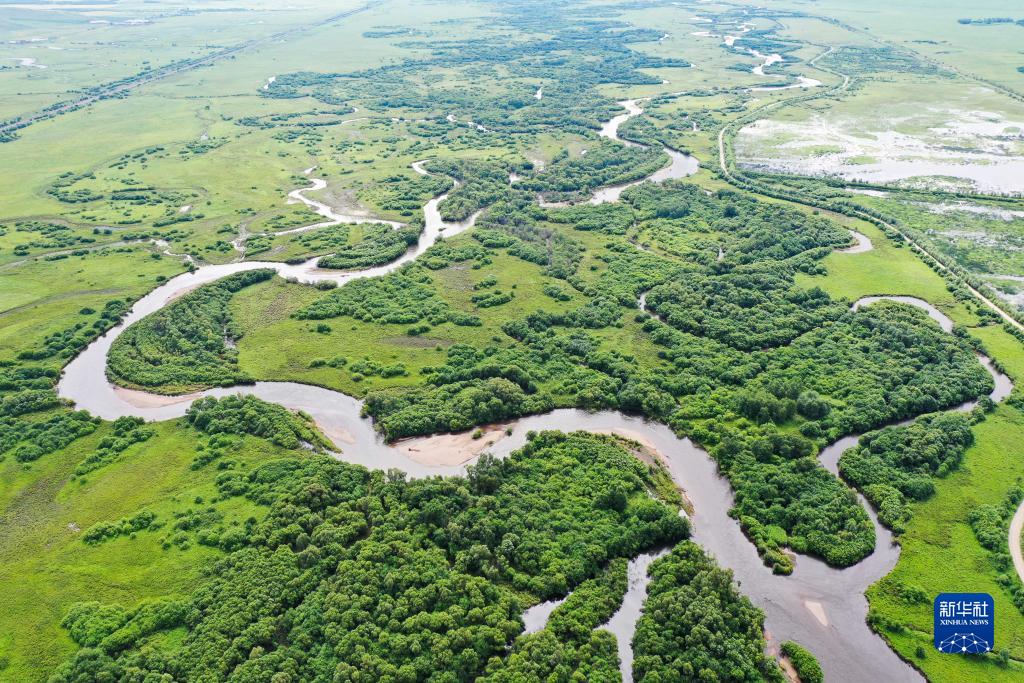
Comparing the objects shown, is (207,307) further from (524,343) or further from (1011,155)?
(1011,155)

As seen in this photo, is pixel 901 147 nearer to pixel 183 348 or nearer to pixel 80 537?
pixel 183 348

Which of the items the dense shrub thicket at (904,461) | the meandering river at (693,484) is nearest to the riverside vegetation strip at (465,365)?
the dense shrub thicket at (904,461)

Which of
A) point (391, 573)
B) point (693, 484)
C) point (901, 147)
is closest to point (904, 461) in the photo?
point (693, 484)

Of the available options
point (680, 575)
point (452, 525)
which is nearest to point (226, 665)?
point (452, 525)

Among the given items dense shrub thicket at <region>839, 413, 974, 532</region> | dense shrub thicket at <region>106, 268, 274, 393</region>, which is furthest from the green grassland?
dense shrub thicket at <region>839, 413, 974, 532</region>

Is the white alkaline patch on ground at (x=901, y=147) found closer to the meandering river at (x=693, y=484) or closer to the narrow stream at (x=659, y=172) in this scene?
the narrow stream at (x=659, y=172)

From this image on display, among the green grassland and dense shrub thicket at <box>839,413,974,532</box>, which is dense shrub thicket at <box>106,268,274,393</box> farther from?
dense shrub thicket at <box>839,413,974,532</box>
